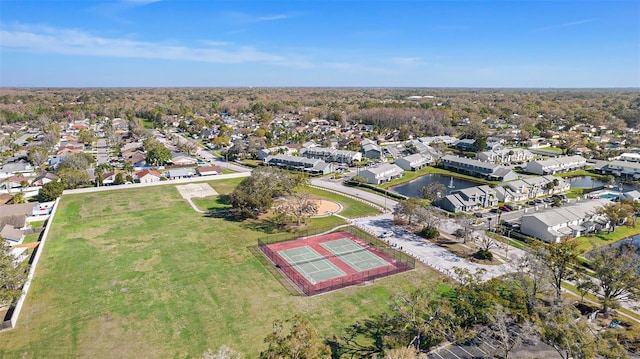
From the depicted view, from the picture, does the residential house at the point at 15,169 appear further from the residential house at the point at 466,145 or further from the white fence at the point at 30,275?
the residential house at the point at 466,145

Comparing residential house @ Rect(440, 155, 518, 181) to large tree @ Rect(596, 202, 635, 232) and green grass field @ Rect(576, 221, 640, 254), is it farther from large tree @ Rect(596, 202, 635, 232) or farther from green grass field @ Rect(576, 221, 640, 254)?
green grass field @ Rect(576, 221, 640, 254)

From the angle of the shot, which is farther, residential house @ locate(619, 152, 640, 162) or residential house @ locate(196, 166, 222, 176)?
residential house @ locate(619, 152, 640, 162)

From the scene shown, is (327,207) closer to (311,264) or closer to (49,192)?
(311,264)

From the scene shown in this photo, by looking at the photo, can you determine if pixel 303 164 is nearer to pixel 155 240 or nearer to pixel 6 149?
pixel 155 240

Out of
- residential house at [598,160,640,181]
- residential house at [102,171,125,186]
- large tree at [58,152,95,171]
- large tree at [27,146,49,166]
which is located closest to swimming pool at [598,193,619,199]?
residential house at [598,160,640,181]

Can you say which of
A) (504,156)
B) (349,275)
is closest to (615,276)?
(349,275)

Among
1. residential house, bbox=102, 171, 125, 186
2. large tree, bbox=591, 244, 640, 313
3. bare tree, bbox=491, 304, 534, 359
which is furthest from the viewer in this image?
residential house, bbox=102, 171, 125, 186

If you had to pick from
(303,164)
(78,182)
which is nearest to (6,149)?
(78,182)
